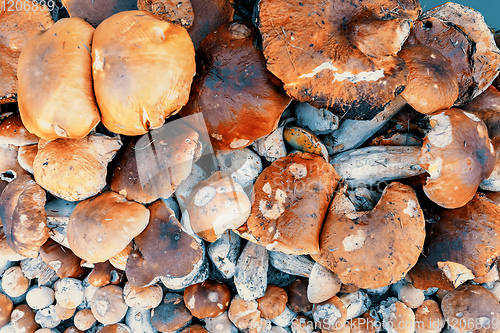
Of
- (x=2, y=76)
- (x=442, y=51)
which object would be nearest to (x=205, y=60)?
(x=2, y=76)

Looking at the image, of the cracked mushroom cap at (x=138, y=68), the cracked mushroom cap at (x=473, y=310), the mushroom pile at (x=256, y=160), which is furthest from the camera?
the cracked mushroom cap at (x=473, y=310)

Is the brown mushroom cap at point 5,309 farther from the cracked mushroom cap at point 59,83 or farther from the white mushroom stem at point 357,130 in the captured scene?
the white mushroom stem at point 357,130

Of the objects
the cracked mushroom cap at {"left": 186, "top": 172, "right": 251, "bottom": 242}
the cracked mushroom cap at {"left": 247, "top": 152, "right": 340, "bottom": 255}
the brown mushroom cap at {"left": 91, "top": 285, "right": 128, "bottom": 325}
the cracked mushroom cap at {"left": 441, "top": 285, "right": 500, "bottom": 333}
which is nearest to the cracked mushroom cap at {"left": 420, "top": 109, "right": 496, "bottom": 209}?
the cracked mushroom cap at {"left": 247, "top": 152, "right": 340, "bottom": 255}

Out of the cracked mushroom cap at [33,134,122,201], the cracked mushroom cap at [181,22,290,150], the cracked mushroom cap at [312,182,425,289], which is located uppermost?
the cracked mushroom cap at [181,22,290,150]

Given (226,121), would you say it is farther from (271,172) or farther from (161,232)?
(161,232)

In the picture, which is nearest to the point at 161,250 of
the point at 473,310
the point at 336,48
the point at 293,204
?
the point at 293,204

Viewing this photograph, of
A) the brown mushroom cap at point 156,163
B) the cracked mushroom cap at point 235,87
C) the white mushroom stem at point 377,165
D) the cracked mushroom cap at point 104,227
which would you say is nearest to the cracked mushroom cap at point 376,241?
the white mushroom stem at point 377,165

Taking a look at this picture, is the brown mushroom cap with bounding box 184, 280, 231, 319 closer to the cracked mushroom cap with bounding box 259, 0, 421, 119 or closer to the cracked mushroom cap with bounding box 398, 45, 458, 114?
the cracked mushroom cap with bounding box 259, 0, 421, 119
